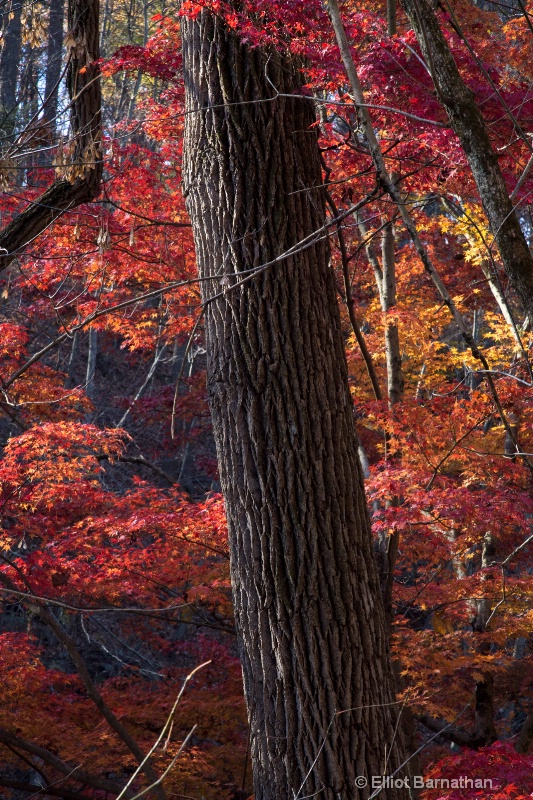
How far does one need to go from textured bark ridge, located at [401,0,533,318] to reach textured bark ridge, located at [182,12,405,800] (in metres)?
0.83

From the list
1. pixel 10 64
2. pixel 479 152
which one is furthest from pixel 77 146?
pixel 10 64

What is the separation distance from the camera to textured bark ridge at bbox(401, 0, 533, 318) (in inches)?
85.7

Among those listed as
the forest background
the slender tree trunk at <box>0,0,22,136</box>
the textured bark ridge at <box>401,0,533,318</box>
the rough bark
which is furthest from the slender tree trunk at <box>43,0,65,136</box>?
the textured bark ridge at <box>401,0,533,318</box>

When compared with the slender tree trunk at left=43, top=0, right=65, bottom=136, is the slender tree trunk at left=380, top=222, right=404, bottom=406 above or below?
below

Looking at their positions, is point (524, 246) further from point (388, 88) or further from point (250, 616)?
point (388, 88)

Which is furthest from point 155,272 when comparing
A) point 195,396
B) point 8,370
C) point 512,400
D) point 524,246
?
point 524,246

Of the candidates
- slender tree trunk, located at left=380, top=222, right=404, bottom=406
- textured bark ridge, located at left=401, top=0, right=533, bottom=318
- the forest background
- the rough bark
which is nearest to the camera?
textured bark ridge, located at left=401, top=0, right=533, bottom=318

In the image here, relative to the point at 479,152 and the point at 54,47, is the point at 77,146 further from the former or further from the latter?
the point at 54,47

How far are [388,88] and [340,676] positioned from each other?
3.26 meters

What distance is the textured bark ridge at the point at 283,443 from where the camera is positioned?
9.26ft

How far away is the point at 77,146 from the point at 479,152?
6.53ft

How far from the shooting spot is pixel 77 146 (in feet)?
11.1

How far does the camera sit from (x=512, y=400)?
5633 mm

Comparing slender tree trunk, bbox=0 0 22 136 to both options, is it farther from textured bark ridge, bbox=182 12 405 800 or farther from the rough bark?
textured bark ridge, bbox=182 12 405 800
